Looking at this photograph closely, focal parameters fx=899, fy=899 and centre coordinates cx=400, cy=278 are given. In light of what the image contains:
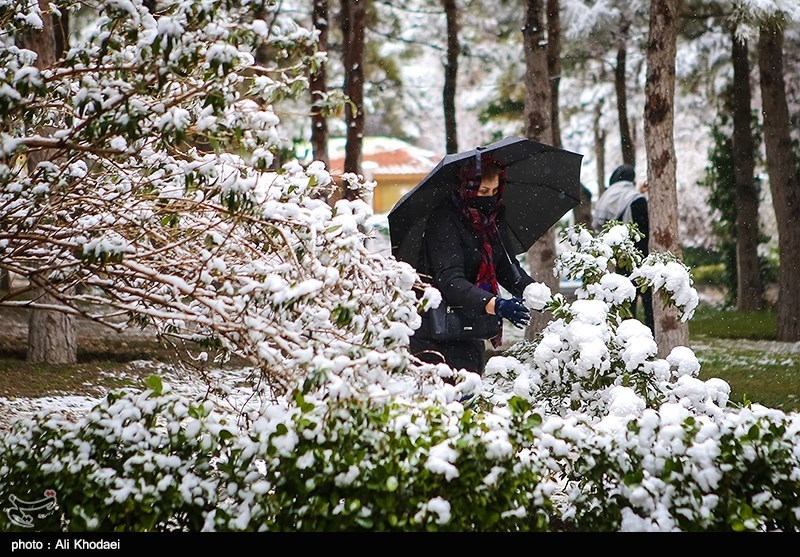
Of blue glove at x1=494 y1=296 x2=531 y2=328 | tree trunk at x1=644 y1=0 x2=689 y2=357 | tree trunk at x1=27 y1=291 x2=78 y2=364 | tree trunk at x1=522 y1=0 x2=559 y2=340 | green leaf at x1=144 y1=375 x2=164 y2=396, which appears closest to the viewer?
green leaf at x1=144 y1=375 x2=164 y2=396

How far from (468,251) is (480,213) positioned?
0.75 ft

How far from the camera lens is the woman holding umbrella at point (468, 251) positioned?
500 cm

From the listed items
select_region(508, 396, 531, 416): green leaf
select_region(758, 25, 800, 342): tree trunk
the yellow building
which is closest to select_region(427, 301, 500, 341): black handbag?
select_region(508, 396, 531, 416): green leaf

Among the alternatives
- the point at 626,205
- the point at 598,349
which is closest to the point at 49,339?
the point at 626,205

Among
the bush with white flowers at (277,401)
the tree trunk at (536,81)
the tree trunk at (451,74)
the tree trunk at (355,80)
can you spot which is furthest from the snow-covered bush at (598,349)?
the tree trunk at (451,74)

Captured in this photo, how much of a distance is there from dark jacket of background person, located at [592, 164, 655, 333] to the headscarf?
166 inches

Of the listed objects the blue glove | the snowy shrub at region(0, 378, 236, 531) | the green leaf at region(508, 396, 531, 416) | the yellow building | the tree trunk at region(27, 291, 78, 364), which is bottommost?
the tree trunk at region(27, 291, 78, 364)

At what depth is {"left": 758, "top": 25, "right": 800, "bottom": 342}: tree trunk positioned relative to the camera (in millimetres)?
12922

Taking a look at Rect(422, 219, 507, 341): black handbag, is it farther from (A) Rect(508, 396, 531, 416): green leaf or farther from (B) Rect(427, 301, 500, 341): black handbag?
(A) Rect(508, 396, 531, 416): green leaf

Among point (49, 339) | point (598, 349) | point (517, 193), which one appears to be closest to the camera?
point (598, 349)

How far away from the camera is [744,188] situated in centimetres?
1642

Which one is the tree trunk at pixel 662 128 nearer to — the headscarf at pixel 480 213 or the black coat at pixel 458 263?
the black coat at pixel 458 263

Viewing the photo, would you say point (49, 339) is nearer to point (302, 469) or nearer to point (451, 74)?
point (302, 469)

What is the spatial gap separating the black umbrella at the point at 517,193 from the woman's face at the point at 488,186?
137mm
